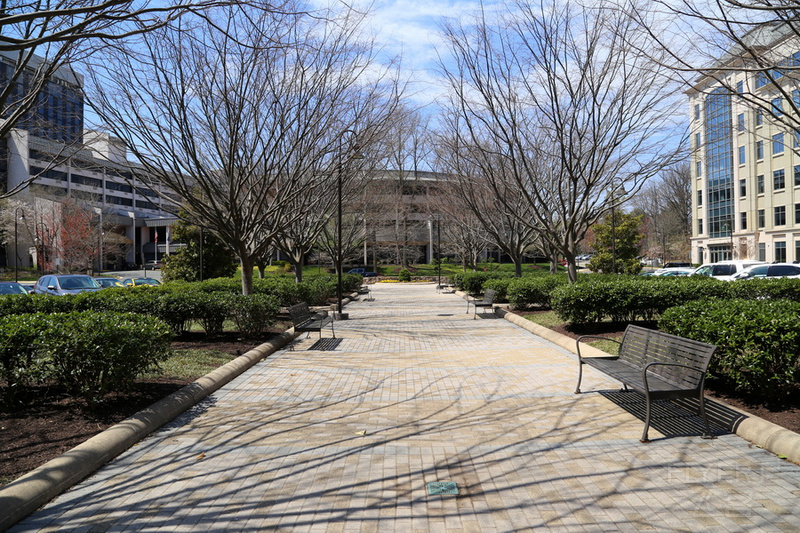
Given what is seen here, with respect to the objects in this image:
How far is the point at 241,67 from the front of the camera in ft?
41.2

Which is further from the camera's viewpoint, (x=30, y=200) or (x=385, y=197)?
(x=30, y=200)

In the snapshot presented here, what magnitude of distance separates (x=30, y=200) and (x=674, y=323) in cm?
6177

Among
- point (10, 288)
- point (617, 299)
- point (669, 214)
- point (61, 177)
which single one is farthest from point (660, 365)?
point (669, 214)

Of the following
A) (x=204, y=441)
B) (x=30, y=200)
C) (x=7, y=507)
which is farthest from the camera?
(x=30, y=200)

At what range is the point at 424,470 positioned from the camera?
475 centimetres

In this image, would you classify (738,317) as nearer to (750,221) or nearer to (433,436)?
(433,436)

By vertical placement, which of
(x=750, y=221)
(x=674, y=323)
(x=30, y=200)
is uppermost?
(x=30, y=200)

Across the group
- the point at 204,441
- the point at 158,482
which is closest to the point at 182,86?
the point at 204,441

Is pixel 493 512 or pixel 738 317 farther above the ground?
pixel 738 317

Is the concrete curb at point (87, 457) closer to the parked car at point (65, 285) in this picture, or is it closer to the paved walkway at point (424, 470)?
the paved walkway at point (424, 470)

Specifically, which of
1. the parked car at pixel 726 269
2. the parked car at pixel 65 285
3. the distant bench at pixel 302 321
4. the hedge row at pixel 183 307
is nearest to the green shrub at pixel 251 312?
the hedge row at pixel 183 307

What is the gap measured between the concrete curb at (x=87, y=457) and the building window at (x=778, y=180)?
56202mm

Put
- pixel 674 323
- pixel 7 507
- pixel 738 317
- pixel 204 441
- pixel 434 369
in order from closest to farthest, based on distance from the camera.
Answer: pixel 7 507, pixel 204 441, pixel 738 317, pixel 674 323, pixel 434 369

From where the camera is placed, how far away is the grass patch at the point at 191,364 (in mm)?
8188
